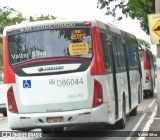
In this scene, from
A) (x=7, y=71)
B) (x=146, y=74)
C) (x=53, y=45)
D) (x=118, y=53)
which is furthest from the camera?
(x=146, y=74)

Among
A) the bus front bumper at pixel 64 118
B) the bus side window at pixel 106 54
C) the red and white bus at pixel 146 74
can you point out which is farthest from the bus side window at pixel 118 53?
the red and white bus at pixel 146 74

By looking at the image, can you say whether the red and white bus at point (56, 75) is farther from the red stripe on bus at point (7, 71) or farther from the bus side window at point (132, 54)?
the bus side window at point (132, 54)

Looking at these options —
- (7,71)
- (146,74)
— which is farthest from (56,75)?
(146,74)

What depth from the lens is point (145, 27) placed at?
3659 centimetres

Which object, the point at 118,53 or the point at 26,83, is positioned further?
the point at 118,53

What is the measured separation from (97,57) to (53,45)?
1.09 meters

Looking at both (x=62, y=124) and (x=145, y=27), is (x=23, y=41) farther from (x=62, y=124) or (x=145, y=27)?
(x=145, y=27)

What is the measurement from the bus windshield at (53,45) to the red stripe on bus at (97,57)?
0.12 meters

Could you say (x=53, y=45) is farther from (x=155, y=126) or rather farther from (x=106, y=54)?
(x=155, y=126)

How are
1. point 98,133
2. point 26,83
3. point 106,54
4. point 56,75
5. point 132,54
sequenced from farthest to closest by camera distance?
1. point 132,54
2. point 98,133
3. point 106,54
4. point 26,83
5. point 56,75

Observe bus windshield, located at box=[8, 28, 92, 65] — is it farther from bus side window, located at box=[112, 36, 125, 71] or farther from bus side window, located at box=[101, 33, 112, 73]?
bus side window, located at box=[112, 36, 125, 71]

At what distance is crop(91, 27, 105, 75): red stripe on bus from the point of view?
12422mm

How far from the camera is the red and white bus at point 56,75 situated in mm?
12297

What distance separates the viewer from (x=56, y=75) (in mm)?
12359
